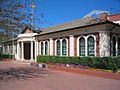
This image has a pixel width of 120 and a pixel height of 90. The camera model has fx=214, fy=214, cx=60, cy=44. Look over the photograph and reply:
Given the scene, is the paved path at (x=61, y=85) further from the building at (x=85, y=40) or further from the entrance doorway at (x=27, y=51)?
the entrance doorway at (x=27, y=51)

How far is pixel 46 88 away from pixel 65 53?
14.1m

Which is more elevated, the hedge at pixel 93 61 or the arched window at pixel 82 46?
the arched window at pixel 82 46

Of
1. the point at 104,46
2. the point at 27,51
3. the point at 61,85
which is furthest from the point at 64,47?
the point at 27,51

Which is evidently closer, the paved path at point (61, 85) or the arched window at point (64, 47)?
the paved path at point (61, 85)

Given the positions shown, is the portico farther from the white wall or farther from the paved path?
the paved path

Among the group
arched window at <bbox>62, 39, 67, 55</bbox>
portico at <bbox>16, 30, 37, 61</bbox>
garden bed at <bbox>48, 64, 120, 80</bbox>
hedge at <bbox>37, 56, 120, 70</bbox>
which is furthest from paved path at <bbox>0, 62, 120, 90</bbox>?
portico at <bbox>16, 30, 37, 61</bbox>

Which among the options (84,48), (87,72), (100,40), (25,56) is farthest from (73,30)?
(25,56)

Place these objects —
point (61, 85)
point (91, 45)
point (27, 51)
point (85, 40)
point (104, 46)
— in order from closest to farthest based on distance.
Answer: point (61, 85)
point (104, 46)
point (91, 45)
point (85, 40)
point (27, 51)

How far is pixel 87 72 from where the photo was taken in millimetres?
17734

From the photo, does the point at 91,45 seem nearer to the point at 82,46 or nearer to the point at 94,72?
the point at 82,46

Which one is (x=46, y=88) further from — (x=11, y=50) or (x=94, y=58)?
(x=11, y=50)

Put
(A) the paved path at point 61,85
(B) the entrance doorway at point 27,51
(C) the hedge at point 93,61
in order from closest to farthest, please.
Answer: (A) the paved path at point 61,85, (C) the hedge at point 93,61, (B) the entrance doorway at point 27,51

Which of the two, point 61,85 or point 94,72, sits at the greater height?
point 94,72

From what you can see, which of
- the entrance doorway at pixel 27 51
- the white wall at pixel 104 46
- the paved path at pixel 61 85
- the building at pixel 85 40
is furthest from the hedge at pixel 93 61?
the entrance doorway at pixel 27 51
